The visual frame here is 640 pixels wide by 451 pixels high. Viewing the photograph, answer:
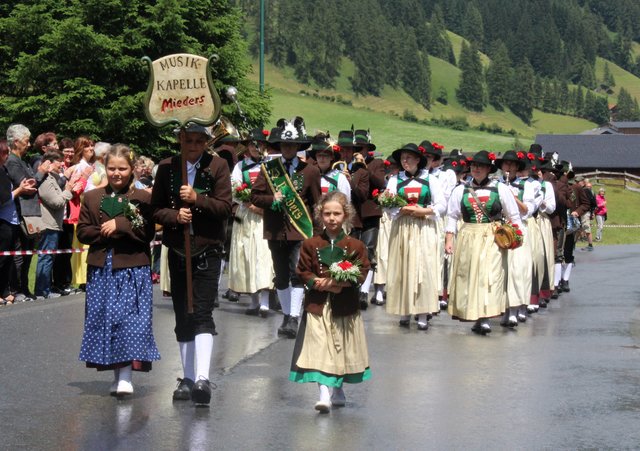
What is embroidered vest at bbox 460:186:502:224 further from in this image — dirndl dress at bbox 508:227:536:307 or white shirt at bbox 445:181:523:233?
dirndl dress at bbox 508:227:536:307

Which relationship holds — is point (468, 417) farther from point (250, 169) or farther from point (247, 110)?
point (247, 110)

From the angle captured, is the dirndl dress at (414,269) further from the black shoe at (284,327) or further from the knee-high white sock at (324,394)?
the knee-high white sock at (324,394)

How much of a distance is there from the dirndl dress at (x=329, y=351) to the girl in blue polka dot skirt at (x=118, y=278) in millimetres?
1155

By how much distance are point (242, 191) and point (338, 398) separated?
630 cm

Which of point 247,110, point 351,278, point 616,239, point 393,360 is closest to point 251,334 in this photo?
point 393,360

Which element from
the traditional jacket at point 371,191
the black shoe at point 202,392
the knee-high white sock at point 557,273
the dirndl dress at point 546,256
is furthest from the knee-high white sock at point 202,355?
the knee-high white sock at point 557,273

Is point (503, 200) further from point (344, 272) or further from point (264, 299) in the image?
point (344, 272)

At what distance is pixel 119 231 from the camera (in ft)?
29.0

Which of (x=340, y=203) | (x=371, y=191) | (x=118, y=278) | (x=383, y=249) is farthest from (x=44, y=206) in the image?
(x=340, y=203)

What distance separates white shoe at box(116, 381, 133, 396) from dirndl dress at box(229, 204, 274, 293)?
5.95m

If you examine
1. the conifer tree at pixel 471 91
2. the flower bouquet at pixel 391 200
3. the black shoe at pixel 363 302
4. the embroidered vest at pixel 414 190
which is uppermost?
the conifer tree at pixel 471 91

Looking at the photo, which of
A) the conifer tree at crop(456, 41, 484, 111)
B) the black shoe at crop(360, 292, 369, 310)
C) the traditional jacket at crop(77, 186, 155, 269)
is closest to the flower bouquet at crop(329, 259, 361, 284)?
the traditional jacket at crop(77, 186, 155, 269)

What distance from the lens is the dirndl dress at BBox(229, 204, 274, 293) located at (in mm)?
14844

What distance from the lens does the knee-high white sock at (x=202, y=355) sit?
851 cm
